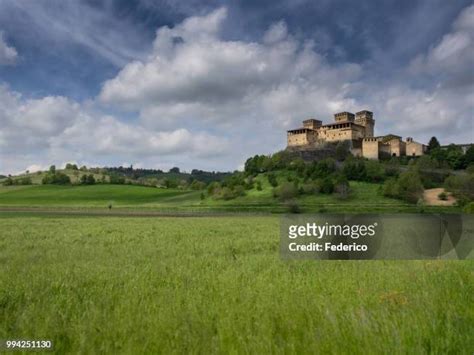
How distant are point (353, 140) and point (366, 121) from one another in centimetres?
2325

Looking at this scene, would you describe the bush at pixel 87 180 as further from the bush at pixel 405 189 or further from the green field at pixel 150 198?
the bush at pixel 405 189

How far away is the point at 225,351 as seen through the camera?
461 centimetres

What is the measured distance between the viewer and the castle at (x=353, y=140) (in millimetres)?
172375

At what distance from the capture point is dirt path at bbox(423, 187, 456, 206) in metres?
110

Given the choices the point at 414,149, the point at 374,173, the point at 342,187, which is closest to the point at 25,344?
the point at 342,187

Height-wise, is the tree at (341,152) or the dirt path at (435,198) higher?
the tree at (341,152)

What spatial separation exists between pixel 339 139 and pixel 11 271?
177749 millimetres

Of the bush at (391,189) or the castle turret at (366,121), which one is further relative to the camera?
the castle turret at (366,121)

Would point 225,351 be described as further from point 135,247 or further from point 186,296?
point 135,247

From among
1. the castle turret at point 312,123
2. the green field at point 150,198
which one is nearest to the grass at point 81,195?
the green field at point 150,198

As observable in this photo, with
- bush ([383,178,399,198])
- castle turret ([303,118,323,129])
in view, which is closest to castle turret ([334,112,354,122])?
castle turret ([303,118,323,129])

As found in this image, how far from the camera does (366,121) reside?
193 m

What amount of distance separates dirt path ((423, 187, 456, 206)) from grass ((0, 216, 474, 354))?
111769mm

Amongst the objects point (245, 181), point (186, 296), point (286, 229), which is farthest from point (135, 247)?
point (245, 181)
